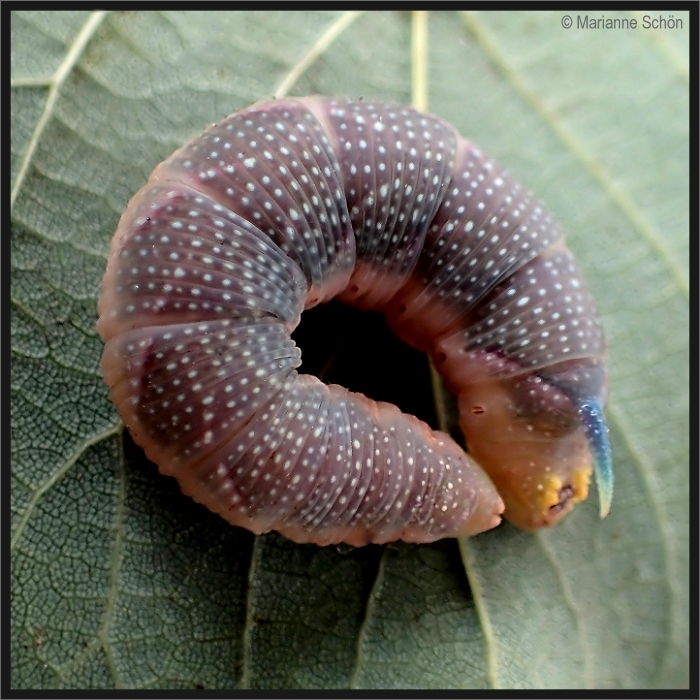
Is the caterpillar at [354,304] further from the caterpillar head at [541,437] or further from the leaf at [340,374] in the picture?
the leaf at [340,374]

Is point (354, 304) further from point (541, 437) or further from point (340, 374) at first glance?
point (541, 437)

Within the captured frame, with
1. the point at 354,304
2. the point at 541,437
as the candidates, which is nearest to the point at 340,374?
the point at 354,304

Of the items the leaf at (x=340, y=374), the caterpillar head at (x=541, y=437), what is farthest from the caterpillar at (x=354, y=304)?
the leaf at (x=340, y=374)

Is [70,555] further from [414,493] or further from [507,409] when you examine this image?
[507,409]

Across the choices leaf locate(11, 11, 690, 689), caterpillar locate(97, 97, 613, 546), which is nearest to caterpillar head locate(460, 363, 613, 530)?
caterpillar locate(97, 97, 613, 546)

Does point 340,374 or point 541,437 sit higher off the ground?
point 541,437
